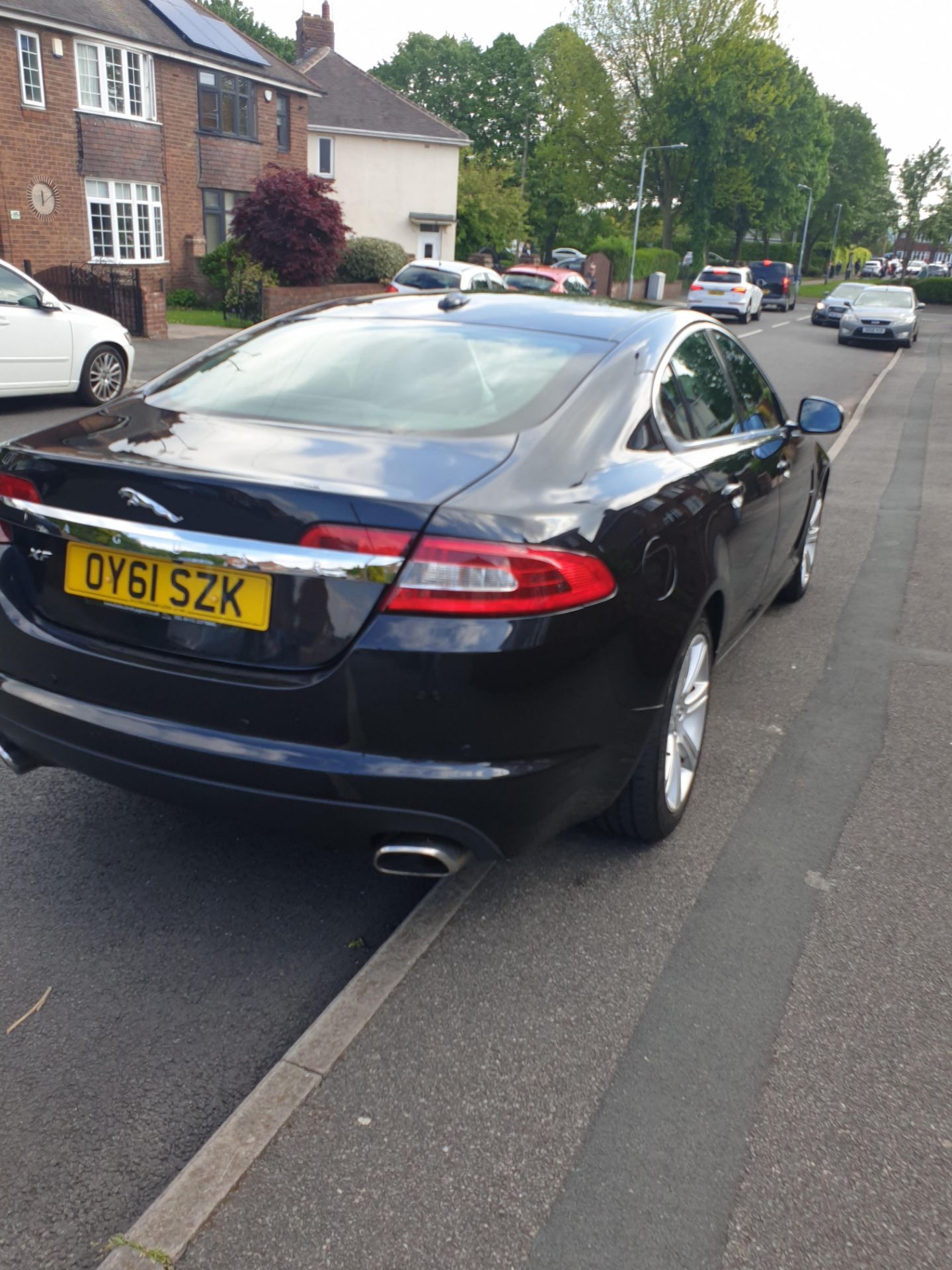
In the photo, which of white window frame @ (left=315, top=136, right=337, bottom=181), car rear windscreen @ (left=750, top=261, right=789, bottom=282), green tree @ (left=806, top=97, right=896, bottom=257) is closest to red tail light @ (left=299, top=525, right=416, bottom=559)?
white window frame @ (left=315, top=136, right=337, bottom=181)

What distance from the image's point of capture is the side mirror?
16.6 feet

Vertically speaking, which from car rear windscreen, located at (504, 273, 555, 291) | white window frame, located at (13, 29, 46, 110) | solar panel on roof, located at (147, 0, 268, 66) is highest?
solar panel on roof, located at (147, 0, 268, 66)

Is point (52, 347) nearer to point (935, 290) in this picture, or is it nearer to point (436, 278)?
point (436, 278)

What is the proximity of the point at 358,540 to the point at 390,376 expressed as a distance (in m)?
1.04

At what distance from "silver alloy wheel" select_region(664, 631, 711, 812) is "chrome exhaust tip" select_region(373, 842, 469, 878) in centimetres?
87

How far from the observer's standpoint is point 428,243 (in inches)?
2010

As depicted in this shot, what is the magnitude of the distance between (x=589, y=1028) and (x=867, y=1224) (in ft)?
2.41

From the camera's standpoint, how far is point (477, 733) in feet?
8.29

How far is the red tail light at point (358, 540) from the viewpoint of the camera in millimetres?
2432

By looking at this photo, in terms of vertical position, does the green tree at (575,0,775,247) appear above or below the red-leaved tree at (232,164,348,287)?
above

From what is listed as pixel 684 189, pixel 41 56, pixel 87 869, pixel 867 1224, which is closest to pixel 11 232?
pixel 41 56

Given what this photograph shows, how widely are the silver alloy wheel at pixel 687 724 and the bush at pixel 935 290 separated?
6683 centimetres

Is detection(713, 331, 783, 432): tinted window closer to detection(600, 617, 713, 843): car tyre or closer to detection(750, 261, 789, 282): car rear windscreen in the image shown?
detection(600, 617, 713, 843): car tyre

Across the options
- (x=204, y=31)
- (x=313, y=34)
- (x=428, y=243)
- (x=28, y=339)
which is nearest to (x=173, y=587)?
(x=28, y=339)
